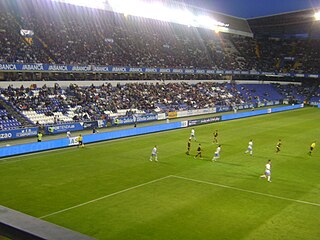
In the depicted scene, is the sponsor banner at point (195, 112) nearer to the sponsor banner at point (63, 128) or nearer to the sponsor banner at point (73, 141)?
the sponsor banner at point (63, 128)

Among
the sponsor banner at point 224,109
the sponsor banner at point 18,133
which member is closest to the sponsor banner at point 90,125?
the sponsor banner at point 18,133

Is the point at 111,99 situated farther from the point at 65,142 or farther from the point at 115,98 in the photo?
the point at 65,142

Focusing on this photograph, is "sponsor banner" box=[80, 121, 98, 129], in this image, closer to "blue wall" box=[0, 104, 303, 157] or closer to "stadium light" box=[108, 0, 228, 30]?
"blue wall" box=[0, 104, 303, 157]

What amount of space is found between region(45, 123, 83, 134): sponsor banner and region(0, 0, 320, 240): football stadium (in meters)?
0.14

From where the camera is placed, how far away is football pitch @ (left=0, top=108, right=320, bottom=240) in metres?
15.8

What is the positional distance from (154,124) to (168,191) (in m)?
29.3

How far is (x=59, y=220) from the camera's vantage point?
16328 mm

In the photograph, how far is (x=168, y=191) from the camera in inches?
834

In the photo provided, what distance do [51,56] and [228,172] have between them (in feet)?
114

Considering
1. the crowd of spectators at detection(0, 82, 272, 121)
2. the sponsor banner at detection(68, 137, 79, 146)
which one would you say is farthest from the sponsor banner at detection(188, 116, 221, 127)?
the sponsor banner at detection(68, 137, 79, 146)

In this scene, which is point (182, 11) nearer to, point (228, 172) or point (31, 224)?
point (228, 172)

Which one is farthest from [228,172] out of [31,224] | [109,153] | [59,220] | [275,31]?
[275,31]

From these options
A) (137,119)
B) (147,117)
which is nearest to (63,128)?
(137,119)

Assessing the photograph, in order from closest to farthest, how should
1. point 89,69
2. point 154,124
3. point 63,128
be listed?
point 63,128 < point 154,124 < point 89,69
